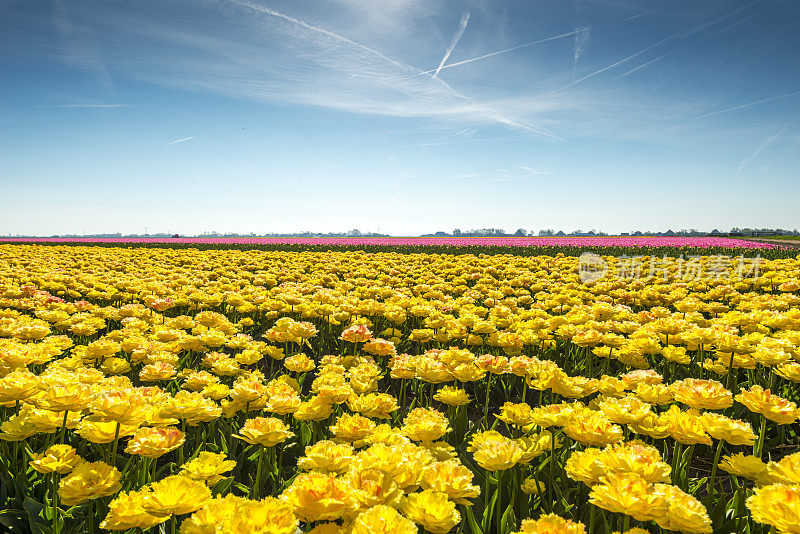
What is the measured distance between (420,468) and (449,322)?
3.23 metres

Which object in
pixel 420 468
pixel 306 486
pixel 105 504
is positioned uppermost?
pixel 306 486

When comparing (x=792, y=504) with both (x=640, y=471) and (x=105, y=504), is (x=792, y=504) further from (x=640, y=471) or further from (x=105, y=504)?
(x=105, y=504)

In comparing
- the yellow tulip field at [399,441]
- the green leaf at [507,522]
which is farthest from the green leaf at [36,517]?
the green leaf at [507,522]

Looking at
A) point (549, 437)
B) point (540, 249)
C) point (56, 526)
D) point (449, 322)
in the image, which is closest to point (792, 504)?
point (549, 437)

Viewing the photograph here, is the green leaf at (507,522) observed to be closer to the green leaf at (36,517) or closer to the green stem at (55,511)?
the green stem at (55,511)

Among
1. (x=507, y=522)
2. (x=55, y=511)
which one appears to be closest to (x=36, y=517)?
(x=55, y=511)

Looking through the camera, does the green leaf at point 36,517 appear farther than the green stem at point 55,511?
Yes

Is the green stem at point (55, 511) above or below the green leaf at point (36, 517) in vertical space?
above

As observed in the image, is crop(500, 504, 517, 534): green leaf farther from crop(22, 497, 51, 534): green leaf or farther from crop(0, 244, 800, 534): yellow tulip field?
crop(22, 497, 51, 534): green leaf

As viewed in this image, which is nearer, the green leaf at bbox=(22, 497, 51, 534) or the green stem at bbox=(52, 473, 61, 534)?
the green stem at bbox=(52, 473, 61, 534)

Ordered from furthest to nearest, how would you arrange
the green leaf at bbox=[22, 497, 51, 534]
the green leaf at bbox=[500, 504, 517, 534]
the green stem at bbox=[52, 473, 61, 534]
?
the green leaf at bbox=[22, 497, 51, 534], the green leaf at bbox=[500, 504, 517, 534], the green stem at bbox=[52, 473, 61, 534]

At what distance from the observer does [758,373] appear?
4453mm

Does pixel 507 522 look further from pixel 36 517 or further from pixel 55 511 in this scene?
pixel 36 517

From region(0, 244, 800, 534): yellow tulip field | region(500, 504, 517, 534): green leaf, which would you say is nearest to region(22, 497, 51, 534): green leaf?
region(0, 244, 800, 534): yellow tulip field
